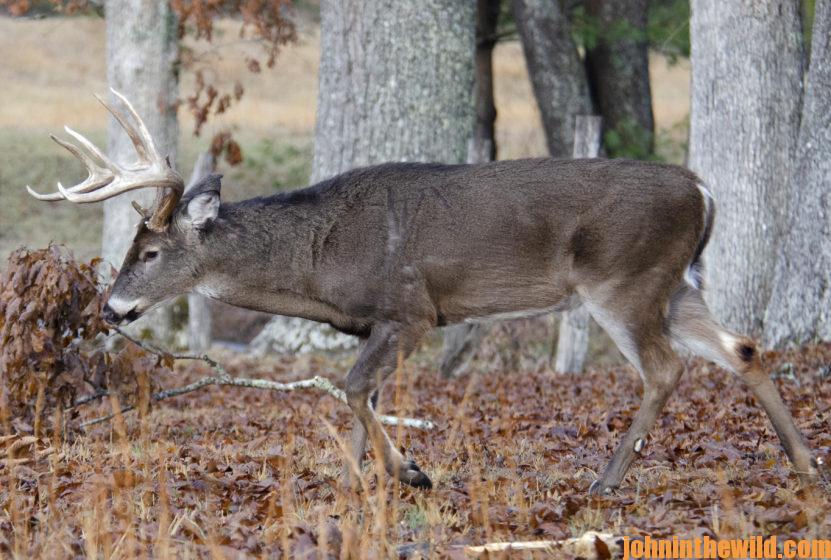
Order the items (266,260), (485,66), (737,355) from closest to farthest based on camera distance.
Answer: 1. (737,355)
2. (266,260)
3. (485,66)

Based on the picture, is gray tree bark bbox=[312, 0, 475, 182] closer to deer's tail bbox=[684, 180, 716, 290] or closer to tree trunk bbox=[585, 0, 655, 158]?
tree trunk bbox=[585, 0, 655, 158]

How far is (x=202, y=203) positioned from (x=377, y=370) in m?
1.63

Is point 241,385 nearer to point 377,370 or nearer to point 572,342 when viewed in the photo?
point 377,370

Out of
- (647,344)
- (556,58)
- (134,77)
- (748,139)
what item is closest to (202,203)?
(647,344)

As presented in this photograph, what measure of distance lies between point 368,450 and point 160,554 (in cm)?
292

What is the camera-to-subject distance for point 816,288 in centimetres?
1064

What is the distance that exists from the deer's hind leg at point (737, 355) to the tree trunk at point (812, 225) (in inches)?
155

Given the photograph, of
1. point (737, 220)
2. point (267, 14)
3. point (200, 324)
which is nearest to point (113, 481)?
point (737, 220)

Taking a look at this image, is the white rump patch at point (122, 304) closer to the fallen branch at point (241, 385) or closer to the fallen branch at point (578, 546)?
the fallen branch at point (241, 385)

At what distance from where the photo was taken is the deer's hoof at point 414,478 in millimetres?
6652

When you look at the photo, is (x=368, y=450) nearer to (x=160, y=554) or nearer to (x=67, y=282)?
(x=67, y=282)

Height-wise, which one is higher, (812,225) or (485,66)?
(485,66)

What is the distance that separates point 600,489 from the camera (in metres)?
6.45

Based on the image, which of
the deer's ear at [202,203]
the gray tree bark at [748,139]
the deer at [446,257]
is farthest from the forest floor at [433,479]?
the gray tree bark at [748,139]
